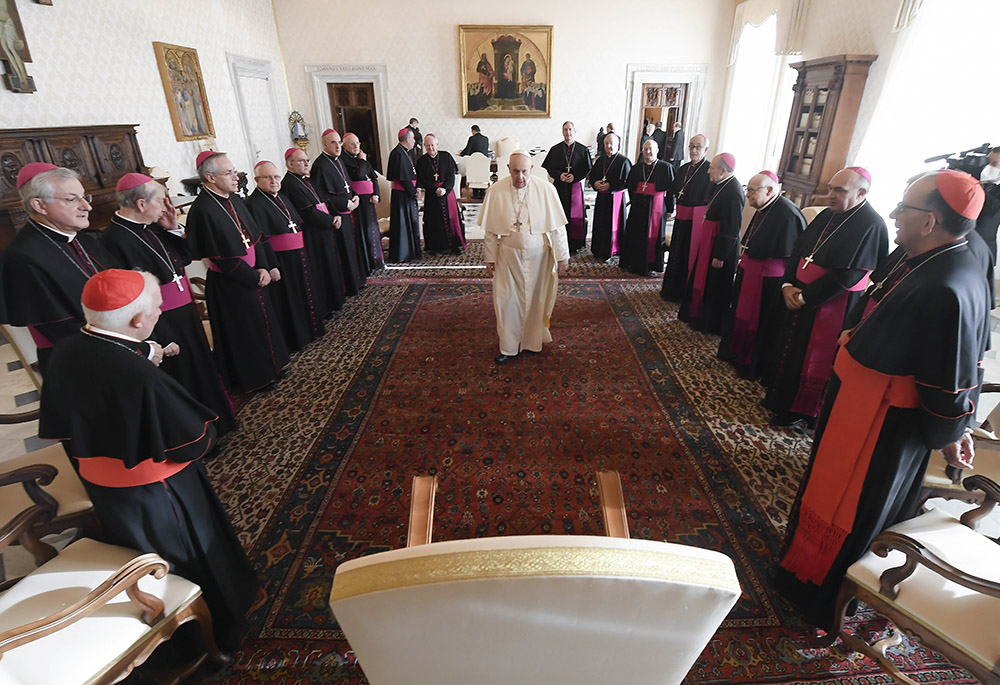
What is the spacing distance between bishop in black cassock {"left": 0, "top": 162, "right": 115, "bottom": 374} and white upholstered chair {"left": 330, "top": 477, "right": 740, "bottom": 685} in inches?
111

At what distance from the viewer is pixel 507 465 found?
3457 mm

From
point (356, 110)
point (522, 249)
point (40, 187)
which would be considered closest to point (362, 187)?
point (522, 249)

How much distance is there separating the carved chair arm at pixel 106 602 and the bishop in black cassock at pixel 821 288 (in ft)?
A: 12.6

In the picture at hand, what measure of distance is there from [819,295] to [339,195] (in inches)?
203

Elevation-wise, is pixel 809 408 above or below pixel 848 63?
below

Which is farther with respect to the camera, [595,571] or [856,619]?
[856,619]

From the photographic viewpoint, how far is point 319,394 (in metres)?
4.36

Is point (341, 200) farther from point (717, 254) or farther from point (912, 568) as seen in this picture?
point (912, 568)

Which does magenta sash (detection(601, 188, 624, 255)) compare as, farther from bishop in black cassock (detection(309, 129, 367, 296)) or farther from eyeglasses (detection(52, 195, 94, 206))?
eyeglasses (detection(52, 195, 94, 206))

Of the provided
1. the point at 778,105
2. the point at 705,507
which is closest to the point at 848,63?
the point at 778,105

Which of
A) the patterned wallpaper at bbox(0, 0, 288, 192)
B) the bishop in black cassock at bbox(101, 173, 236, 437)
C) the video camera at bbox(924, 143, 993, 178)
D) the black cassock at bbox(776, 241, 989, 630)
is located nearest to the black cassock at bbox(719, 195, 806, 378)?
the video camera at bbox(924, 143, 993, 178)

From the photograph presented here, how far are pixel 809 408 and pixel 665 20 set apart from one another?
1142 centimetres

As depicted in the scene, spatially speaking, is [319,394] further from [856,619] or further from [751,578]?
[856,619]

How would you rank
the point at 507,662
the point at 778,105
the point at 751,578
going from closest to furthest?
the point at 507,662 → the point at 751,578 → the point at 778,105
